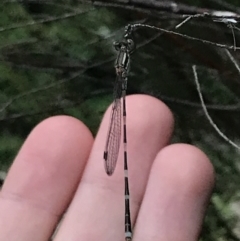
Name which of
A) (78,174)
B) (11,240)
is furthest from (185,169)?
(11,240)

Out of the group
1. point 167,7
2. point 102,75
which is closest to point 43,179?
point 102,75

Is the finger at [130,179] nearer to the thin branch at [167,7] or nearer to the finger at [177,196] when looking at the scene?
the finger at [177,196]

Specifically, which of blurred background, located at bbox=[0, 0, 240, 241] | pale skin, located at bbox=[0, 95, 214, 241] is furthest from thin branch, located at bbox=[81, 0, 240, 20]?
pale skin, located at bbox=[0, 95, 214, 241]

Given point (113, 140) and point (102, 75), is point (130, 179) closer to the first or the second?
point (113, 140)

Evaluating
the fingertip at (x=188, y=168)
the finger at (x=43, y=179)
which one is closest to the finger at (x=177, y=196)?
the fingertip at (x=188, y=168)

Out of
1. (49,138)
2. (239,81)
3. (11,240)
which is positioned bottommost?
(11,240)

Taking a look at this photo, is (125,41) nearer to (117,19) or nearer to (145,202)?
(117,19)
